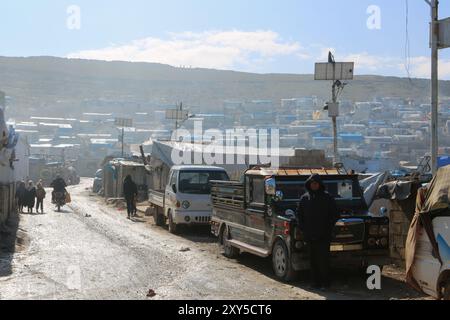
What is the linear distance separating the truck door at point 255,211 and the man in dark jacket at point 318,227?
1.59 m

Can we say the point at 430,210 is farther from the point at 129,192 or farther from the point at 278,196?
the point at 129,192

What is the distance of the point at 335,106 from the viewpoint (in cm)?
2158

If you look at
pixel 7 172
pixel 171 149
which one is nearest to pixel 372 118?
pixel 171 149

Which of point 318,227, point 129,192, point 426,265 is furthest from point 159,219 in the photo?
point 426,265

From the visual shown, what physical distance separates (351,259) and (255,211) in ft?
7.50

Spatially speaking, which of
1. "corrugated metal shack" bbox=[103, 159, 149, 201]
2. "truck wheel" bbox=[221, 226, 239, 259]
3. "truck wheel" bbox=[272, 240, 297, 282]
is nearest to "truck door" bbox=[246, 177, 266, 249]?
"truck wheel" bbox=[272, 240, 297, 282]

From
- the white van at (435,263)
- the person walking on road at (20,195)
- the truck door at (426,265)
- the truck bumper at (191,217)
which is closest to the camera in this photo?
the white van at (435,263)

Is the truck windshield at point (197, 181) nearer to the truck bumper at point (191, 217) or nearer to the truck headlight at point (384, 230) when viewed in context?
the truck bumper at point (191, 217)

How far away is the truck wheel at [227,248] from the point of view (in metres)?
13.2

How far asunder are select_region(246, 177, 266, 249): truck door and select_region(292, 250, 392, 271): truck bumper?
133cm

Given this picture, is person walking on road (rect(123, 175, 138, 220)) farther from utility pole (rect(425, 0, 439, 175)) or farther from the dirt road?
utility pole (rect(425, 0, 439, 175))

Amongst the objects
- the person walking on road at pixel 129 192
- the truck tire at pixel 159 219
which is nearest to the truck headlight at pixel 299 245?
the truck tire at pixel 159 219

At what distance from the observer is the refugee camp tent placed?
23.7 ft

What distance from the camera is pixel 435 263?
23.6 feet
